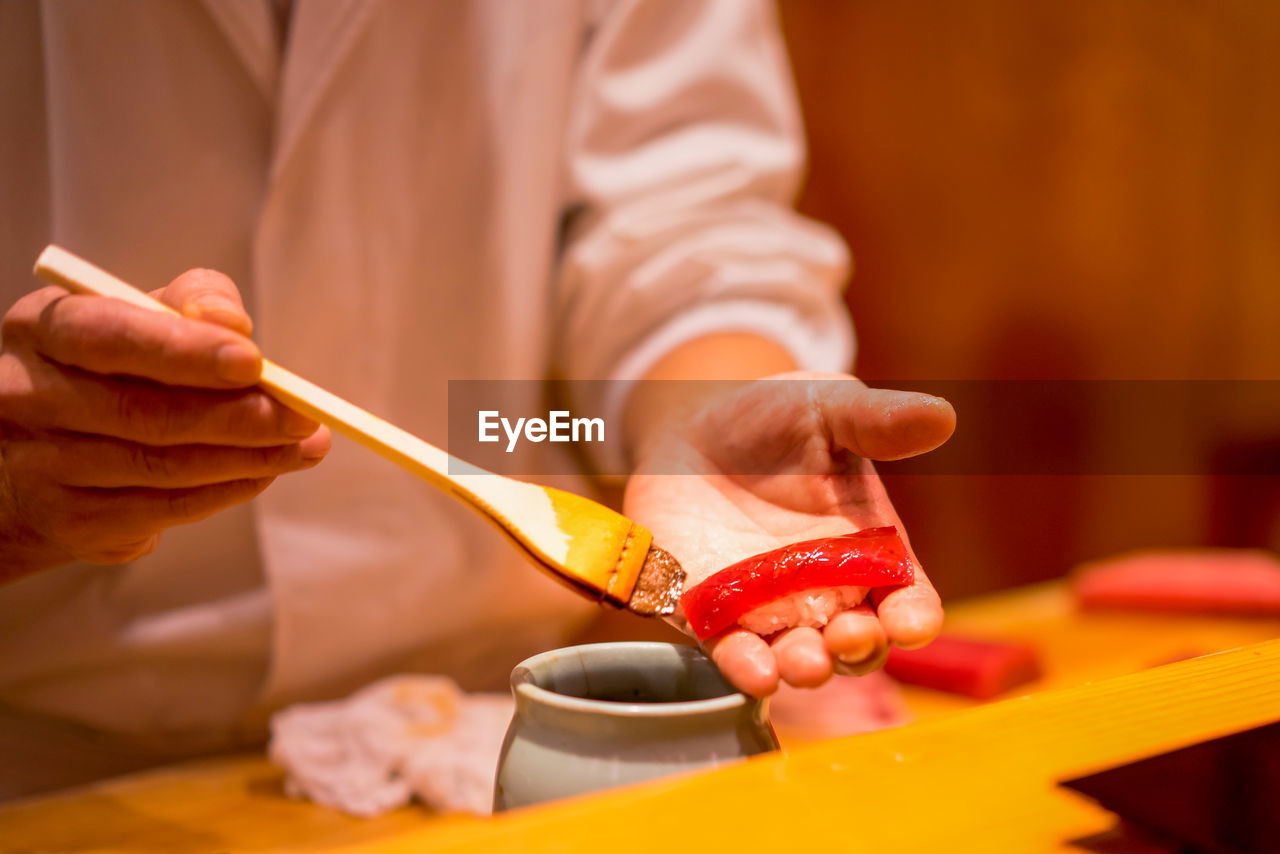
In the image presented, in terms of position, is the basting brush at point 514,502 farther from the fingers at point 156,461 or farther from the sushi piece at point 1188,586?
the sushi piece at point 1188,586

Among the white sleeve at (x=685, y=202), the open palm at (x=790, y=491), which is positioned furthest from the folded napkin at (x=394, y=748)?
the white sleeve at (x=685, y=202)

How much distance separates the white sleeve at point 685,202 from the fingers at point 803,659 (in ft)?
1.48

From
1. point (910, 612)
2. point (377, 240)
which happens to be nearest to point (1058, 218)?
point (377, 240)

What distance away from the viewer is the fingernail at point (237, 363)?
0.43 m

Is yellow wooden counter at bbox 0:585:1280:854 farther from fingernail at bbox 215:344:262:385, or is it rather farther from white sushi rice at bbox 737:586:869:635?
fingernail at bbox 215:344:262:385

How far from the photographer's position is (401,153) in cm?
90

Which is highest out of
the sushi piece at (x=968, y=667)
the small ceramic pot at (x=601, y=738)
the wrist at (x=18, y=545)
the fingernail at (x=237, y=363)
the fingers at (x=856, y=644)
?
the fingernail at (x=237, y=363)

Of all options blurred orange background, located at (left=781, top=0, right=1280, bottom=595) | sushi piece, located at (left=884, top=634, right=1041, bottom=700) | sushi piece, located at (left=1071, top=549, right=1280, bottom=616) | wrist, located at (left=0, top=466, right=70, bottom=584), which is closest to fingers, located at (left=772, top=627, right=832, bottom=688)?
wrist, located at (left=0, top=466, right=70, bottom=584)

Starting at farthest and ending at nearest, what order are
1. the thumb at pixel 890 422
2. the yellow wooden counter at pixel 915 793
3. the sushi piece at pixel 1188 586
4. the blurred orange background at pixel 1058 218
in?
the blurred orange background at pixel 1058 218, the sushi piece at pixel 1188 586, the thumb at pixel 890 422, the yellow wooden counter at pixel 915 793

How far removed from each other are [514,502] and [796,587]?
6.1 inches

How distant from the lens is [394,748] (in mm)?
751

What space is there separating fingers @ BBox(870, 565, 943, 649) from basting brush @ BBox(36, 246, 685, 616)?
12 centimetres

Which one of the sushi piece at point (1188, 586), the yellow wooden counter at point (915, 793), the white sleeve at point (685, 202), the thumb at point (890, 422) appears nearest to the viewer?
the yellow wooden counter at point (915, 793)

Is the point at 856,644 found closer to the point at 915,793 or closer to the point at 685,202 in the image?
the point at 915,793
